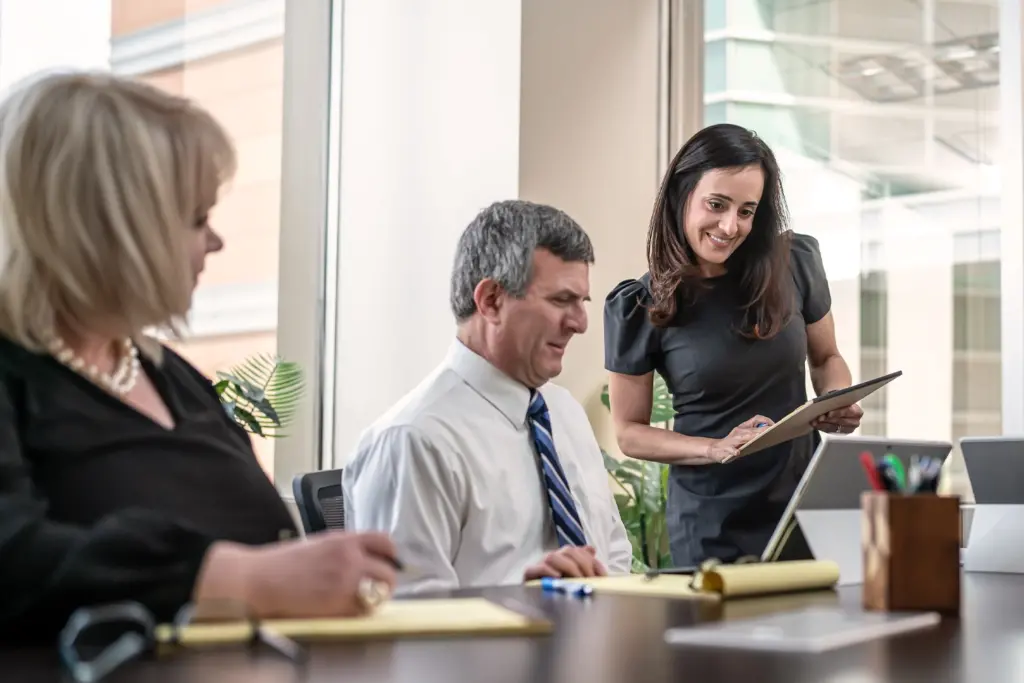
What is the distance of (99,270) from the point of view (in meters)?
1.32

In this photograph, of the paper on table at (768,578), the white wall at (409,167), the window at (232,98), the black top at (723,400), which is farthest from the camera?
the window at (232,98)

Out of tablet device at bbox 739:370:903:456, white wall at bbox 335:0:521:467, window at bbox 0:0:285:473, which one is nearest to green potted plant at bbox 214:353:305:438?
window at bbox 0:0:285:473

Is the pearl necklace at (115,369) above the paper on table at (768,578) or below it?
above

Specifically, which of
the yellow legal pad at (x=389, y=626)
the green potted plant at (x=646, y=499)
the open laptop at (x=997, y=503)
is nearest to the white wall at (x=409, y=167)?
the green potted plant at (x=646, y=499)

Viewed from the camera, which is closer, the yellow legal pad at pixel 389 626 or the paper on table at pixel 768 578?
the yellow legal pad at pixel 389 626

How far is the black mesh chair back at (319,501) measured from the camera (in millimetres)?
2180

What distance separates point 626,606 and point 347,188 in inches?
144

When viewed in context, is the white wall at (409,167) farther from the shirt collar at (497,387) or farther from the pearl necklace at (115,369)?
the pearl necklace at (115,369)

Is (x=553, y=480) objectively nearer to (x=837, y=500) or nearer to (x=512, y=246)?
(x=512, y=246)

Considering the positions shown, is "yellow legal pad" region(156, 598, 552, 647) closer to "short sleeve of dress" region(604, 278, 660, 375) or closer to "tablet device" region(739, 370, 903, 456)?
"tablet device" region(739, 370, 903, 456)

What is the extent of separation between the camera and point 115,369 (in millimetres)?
1467

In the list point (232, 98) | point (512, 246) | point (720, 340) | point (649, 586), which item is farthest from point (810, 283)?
point (232, 98)

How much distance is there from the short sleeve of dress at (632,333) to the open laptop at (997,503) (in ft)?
3.15

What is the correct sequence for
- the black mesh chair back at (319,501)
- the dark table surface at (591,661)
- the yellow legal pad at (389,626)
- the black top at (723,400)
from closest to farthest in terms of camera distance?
the dark table surface at (591,661) → the yellow legal pad at (389,626) → the black mesh chair back at (319,501) → the black top at (723,400)
